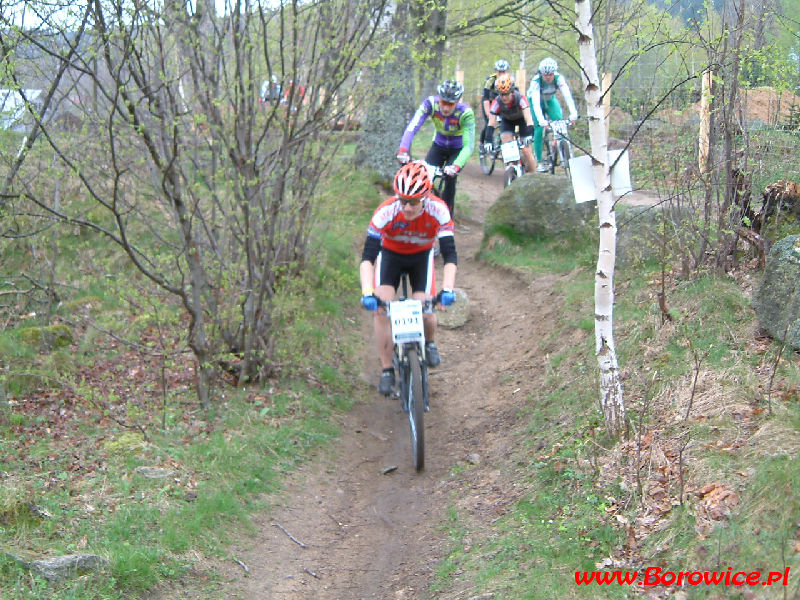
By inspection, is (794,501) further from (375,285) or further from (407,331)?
(375,285)

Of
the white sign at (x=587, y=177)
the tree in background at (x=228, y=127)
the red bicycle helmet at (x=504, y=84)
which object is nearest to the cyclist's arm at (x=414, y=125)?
the tree in background at (x=228, y=127)

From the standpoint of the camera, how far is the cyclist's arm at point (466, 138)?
8789 mm

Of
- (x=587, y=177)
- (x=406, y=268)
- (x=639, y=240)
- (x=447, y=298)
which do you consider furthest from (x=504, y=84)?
(x=587, y=177)

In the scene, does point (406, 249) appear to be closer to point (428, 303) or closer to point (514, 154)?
point (428, 303)

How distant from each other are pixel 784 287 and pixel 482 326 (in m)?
4.24

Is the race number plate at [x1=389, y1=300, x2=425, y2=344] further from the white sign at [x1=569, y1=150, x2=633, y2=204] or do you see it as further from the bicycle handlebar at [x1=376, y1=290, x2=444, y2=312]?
the white sign at [x1=569, y1=150, x2=633, y2=204]

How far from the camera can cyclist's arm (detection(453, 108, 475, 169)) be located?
879cm

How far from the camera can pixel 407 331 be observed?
6004mm

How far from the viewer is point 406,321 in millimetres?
6023

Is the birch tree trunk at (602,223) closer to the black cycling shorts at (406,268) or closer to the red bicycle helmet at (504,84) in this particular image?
the black cycling shorts at (406,268)

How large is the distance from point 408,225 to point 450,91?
3.10m

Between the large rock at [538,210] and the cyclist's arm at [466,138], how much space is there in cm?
148

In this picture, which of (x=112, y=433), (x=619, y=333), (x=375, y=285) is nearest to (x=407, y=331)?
(x=375, y=285)

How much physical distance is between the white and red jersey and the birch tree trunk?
1.66 metres
